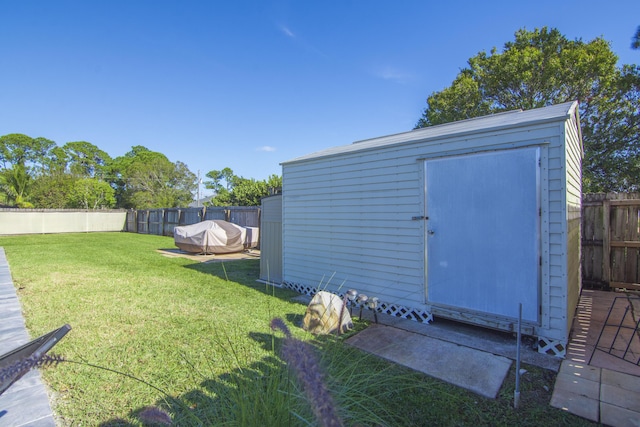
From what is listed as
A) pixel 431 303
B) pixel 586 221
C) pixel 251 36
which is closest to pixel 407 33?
pixel 251 36

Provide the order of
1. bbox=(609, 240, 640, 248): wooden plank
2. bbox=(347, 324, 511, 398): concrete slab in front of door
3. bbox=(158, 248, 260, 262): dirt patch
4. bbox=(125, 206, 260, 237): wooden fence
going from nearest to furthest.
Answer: bbox=(347, 324, 511, 398): concrete slab in front of door → bbox=(609, 240, 640, 248): wooden plank → bbox=(158, 248, 260, 262): dirt patch → bbox=(125, 206, 260, 237): wooden fence

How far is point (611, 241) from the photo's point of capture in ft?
18.1

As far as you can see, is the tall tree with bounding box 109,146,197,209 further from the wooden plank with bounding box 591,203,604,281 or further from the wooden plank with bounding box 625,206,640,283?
the wooden plank with bounding box 625,206,640,283

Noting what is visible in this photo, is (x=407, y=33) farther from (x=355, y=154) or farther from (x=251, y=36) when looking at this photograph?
(x=355, y=154)

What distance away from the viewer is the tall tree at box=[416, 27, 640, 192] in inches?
422

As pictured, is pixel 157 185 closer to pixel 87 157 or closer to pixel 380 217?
pixel 87 157

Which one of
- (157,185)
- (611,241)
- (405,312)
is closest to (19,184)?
(157,185)

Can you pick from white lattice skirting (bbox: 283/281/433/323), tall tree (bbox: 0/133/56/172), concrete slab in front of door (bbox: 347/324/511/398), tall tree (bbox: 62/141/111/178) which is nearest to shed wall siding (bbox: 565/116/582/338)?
concrete slab in front of door (bbox: 347/324/511/398)

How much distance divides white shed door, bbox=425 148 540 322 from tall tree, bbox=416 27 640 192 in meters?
10.8

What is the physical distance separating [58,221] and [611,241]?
26.8 meters

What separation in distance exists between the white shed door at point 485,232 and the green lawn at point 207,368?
0.90m

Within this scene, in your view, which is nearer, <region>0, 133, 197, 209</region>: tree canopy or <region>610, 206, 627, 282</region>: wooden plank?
<region>610, 206, 627, 282</region>: wooden plank

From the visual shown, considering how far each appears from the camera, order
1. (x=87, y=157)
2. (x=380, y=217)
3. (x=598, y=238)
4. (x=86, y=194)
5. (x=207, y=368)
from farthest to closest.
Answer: (x=87, y=157), (x=86, y=194), (x=598, y=238), (x=380, y=217), (x=207, y=368)

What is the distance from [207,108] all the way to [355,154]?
12.0 metres
